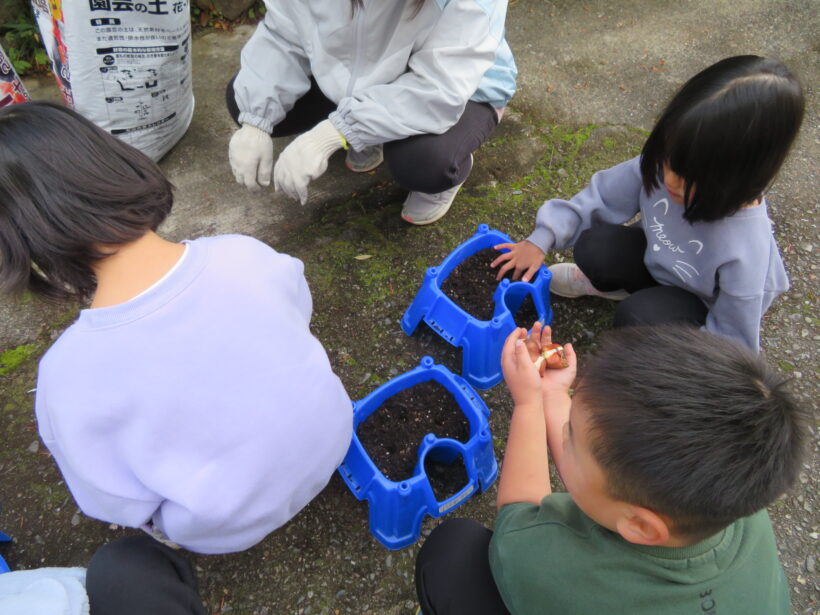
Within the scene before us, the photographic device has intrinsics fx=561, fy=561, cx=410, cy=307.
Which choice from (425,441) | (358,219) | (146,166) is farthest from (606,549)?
(358,219)

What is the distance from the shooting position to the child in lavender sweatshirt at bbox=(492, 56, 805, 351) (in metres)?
1.21

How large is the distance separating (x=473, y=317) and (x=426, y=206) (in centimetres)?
59

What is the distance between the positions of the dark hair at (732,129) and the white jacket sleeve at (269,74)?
1177mm

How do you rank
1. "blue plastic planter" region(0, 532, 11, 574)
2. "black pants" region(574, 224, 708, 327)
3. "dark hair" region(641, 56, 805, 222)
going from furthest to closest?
"black pants" region(574, 224, 708, 327)
"blue plastic planter" region(0, 532, 11, 574)
"dark hair" region(641, 56, 805, 222)

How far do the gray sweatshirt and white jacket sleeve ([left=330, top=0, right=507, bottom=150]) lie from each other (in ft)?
1.49

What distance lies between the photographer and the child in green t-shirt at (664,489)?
771 mm

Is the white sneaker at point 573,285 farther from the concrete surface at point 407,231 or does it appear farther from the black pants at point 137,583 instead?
the black pants at point 137,583

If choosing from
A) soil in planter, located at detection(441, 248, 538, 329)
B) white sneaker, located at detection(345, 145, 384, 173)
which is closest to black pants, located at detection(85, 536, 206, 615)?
soil in planter, located at detection(441, 248, 538, 329)

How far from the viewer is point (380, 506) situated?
138cm

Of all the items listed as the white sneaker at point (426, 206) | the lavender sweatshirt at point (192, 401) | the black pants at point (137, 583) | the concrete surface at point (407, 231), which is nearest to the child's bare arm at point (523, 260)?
the concrete surface at point (407, 231)

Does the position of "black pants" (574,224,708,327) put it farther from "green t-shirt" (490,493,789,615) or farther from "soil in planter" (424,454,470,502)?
"green t-shirt" (490,493,789,615)

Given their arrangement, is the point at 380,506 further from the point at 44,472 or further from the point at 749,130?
the point at 749,130

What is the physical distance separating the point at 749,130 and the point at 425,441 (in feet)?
3.34

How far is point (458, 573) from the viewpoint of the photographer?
1.11 m
